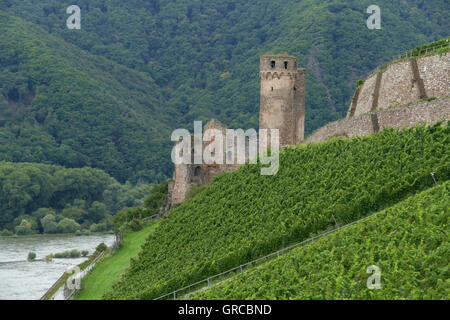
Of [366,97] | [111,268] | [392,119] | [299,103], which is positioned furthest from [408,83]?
[111,268]

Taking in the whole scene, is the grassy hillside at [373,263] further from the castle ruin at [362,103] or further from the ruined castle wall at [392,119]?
the castle ruin at [362,103]

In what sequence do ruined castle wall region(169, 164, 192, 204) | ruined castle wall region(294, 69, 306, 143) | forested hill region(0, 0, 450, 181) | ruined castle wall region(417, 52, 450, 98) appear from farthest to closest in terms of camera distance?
forested hill region(0, 0, 450, 181), ruined castle wall region(169, 164, 192, 204), ruined castle wall region(294, 69, 306, 143), ruined castle wall region(417, 52, 450, 98)

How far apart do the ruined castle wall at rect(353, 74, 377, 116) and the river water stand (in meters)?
23.6

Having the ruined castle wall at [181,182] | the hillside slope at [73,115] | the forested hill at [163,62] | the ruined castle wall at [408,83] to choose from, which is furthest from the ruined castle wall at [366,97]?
the hillside slope at [73,115]

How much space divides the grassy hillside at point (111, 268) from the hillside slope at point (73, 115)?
50.3 metres

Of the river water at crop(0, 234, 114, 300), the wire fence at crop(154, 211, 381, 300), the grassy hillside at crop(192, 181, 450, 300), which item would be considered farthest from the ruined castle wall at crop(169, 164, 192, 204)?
the grassy hillside at crop(192, 181, 450, 300)

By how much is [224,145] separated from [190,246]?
1120cm

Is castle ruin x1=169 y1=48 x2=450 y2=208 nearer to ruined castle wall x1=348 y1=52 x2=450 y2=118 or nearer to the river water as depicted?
ruined castle wall x1=348 y1=52 x2=450 y2=118

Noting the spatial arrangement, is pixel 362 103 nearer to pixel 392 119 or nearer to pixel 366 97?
pixel 366 97

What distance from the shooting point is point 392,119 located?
2953 centimetres

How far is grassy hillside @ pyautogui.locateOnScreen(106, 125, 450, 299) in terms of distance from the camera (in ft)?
81.3

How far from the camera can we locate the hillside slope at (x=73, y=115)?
98688mm
